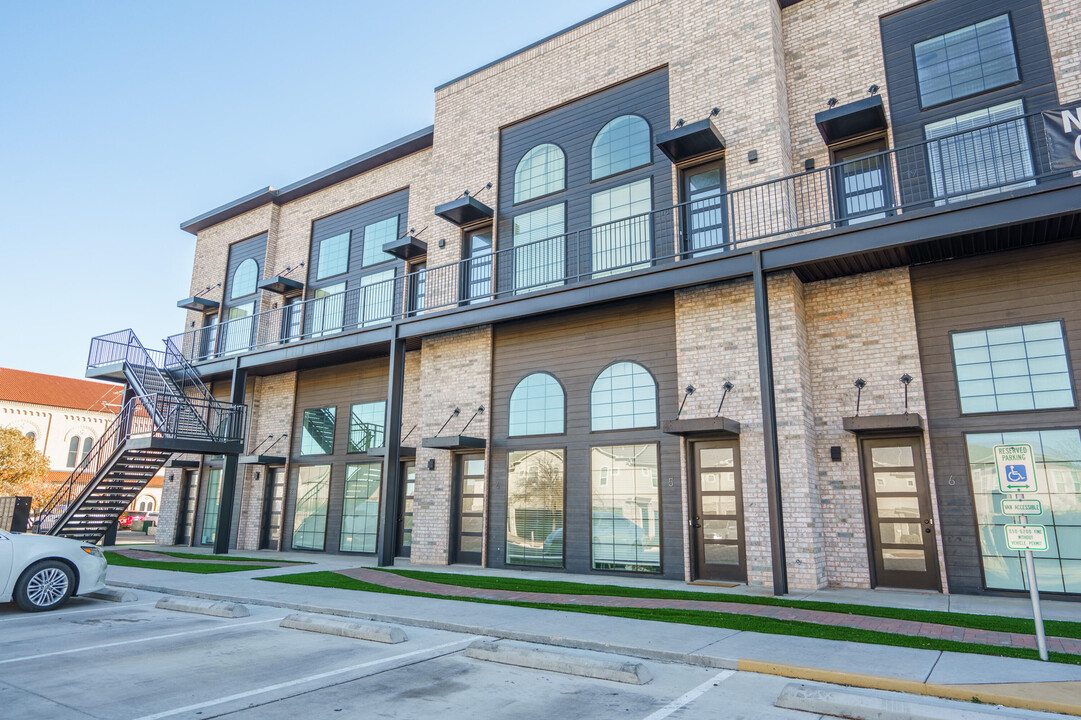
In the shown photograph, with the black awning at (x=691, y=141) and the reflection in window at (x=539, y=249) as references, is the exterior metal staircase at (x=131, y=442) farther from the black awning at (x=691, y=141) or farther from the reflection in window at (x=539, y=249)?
the black awning at (x=691, y=141)

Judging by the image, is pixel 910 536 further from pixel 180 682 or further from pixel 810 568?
pixel 180 682

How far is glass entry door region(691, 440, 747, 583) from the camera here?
35.2ft

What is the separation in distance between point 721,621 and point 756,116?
27.9ft

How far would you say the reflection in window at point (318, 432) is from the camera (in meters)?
17.5

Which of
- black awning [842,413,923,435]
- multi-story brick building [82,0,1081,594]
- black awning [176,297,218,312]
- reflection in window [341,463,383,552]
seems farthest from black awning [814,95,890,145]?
black awning [176,297,218,312]

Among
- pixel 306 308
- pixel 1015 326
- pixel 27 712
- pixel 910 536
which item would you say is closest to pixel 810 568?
pixel 910 536

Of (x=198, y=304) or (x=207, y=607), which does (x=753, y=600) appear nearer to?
(x=207, y=607)

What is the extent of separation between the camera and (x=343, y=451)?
17031 millimetres

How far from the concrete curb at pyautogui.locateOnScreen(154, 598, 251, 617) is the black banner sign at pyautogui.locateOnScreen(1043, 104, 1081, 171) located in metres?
11.7

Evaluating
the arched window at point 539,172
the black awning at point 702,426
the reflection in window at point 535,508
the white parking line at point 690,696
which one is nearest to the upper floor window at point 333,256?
the arched window at point 539,172

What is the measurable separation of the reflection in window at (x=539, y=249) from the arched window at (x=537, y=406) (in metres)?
1.91

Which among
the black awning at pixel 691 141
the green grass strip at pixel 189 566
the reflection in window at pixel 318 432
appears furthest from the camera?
the reflection in window at pixel 318 432

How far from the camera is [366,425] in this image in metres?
16.9

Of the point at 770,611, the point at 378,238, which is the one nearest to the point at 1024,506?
the point at 770,611
